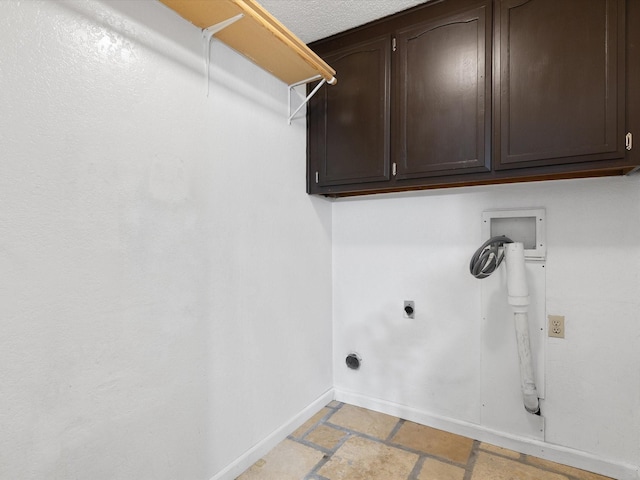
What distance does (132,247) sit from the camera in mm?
1229

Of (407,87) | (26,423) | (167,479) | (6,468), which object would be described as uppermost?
(407,87)

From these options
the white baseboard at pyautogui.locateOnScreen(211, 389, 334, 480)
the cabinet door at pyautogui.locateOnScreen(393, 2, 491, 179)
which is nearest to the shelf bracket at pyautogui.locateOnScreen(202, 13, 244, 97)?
the cabinet door at pyautogui.locateOnScreen(393, 2, 491, 179)

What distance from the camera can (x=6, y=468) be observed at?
934 millimetres

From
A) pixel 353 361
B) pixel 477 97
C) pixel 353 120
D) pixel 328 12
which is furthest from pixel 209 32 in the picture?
pixel 353 361

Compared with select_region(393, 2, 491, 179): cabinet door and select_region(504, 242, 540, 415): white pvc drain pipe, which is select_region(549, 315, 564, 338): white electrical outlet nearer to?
select_region(504, 242, 540, 415): white pvc drain pipe

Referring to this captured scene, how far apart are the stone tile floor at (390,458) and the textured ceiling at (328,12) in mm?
2348

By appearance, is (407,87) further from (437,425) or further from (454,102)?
(437,425)

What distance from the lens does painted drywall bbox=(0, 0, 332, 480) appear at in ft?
3.21

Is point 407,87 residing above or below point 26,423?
above

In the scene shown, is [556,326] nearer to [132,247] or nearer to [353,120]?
[353,120]

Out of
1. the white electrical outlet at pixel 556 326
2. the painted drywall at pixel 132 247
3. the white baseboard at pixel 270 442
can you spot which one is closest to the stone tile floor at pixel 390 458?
the white baseboard at pixel 270 442

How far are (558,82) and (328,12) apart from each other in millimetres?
1184

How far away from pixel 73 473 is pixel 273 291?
1.09 meters

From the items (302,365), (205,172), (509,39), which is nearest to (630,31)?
(509,39)
